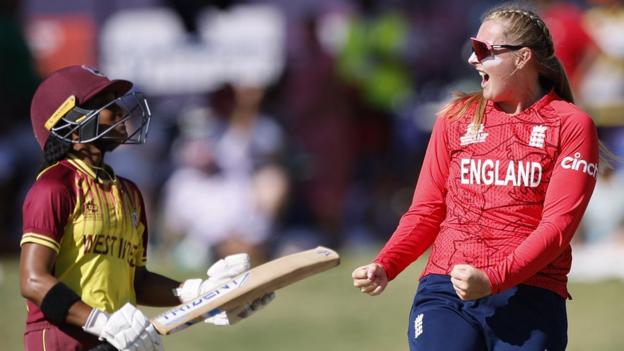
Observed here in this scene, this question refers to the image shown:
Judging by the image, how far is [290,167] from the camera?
1229cm

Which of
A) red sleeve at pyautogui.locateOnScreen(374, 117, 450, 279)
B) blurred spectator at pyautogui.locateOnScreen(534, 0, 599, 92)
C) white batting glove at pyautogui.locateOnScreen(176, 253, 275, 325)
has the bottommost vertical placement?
blurred spectator at pyautogui.locateOnScreen(534, 0, 599, 92)

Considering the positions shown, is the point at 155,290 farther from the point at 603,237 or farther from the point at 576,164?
the point at 603,237

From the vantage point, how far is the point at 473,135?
420cm

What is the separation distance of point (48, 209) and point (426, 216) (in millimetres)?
1345

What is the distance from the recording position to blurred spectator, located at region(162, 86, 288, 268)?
12109mm

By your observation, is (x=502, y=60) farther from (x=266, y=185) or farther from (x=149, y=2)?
(x=149, y=2)

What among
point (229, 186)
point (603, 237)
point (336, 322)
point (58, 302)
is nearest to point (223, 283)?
point (58, 302)

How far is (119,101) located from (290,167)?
7862 mm

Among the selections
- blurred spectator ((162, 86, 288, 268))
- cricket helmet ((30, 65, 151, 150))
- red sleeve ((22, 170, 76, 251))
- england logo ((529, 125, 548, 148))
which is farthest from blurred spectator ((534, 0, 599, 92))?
red sleeve ((22, 170, 76, 251))

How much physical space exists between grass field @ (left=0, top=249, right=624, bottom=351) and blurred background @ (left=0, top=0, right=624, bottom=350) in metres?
0.95

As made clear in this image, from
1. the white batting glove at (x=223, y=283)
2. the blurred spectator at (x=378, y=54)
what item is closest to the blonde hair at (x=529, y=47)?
the white batting glove at (x=223, y=283)

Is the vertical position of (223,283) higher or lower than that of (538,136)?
lower

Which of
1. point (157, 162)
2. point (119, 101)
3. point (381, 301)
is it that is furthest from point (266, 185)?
point (119, 101)

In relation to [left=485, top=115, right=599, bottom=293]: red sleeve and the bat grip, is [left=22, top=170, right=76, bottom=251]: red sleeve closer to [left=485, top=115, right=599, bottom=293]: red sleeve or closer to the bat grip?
the bat grip
